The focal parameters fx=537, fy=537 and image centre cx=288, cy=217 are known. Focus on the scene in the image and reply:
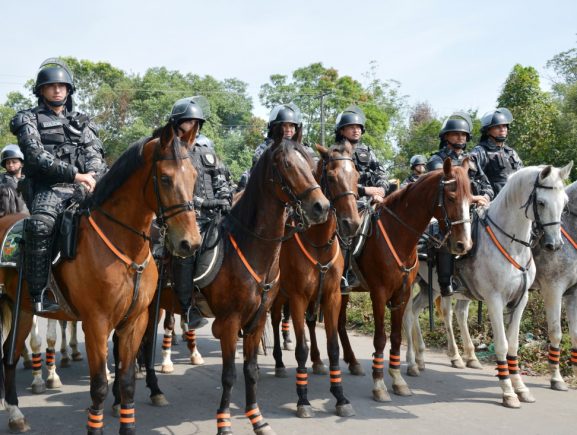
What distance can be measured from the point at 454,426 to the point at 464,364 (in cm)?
287

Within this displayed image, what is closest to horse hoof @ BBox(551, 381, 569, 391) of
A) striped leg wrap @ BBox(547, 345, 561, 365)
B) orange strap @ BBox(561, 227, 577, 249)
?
striped leg wrap @ BBox(547, 345, 561, 365)

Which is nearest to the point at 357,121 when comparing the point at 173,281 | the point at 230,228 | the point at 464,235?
the point at 464,235

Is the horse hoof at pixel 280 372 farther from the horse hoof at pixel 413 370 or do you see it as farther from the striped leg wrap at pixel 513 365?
the striped leg wrap at pixel 513 365

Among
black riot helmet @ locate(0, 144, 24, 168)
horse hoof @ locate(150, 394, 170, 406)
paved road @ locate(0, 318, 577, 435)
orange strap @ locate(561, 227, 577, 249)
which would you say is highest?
black riot helmet @ locate(0, 144, 24, 168)

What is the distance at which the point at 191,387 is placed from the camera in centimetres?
710

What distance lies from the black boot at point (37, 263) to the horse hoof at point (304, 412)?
288 centimetres

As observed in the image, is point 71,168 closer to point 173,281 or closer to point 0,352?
point 173,281

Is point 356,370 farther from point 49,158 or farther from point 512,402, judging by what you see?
point 49,158

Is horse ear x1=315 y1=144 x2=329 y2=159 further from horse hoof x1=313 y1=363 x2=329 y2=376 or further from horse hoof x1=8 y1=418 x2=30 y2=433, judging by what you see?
horse hoof x1=8 y1=418 x2=30 y2=433

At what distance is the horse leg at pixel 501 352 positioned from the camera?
6262 millimetres

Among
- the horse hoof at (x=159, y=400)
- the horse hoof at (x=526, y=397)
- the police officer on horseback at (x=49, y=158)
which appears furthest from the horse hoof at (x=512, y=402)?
the police officer on horseback at (x=49, y=158)

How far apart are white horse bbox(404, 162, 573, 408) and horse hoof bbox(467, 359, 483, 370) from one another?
5.02 feet

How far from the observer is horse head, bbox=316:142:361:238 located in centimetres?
553

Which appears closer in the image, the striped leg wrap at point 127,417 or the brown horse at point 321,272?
the striped leg wrap at point 127,417
